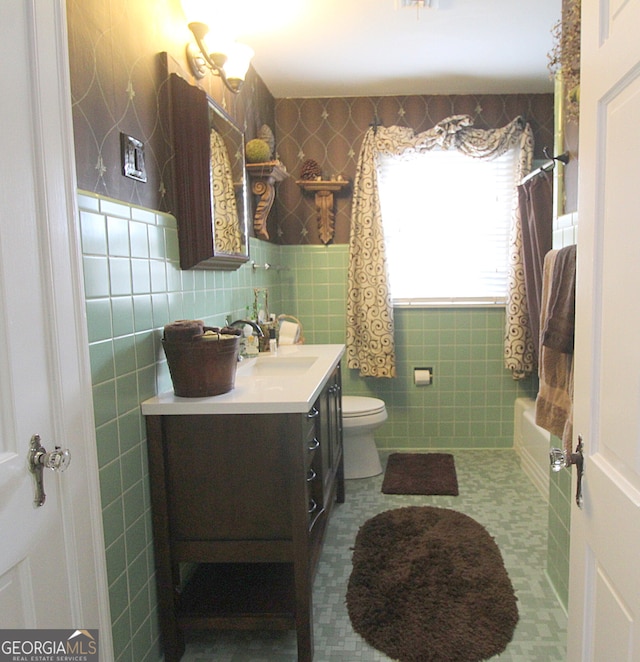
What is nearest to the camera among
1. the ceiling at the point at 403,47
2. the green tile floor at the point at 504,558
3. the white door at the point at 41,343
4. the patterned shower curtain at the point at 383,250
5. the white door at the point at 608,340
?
the white door at the point at 608,340

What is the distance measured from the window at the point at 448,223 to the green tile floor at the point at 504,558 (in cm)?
121

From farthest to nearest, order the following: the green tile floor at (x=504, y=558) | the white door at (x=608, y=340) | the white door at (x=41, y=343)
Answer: the green tile floor at (x=504, y=558) < the white door at (x=41, y=343) < the white door at (x=608, y=340)

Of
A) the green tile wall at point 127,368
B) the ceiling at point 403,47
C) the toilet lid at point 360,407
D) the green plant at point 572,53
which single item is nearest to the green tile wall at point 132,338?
the green tile wall at point 127,368

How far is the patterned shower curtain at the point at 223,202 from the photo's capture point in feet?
6.75

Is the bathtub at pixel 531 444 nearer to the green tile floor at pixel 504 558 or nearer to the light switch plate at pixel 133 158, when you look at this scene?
the green tile floor at pixel 504 558

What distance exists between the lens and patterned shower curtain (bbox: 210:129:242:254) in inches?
81.0

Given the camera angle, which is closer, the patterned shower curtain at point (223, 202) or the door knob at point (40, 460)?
the door knob at point (40, 460)

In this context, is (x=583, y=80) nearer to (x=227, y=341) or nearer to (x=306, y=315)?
(x=227, y=341)

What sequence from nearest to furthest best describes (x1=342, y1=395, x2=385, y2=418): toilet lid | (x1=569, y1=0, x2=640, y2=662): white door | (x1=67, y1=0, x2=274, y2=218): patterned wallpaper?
1. (x1=569, y1=0, x2=640, y2=662): white door
2. (x1=67, y1=0, x2=274, y2=218): patterned wallpaper
3. (x1=342, y1=395, x2=385, y2=418): toilet lid

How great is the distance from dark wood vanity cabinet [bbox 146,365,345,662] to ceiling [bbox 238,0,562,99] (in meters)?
1.87

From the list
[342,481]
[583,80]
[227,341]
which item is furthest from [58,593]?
[342,481]

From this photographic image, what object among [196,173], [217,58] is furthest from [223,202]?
[217,58]

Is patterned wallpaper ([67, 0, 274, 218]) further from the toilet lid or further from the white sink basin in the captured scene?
the toilet lid

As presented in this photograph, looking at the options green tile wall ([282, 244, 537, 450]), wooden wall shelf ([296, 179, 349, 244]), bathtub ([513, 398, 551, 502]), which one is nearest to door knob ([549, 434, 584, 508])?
bathtub ([513, 398, 551, 502])
